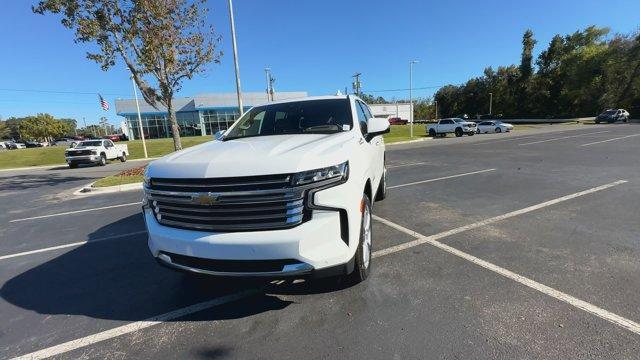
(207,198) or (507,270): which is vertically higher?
(207,198)

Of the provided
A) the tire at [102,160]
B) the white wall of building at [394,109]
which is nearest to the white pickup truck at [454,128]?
the tire at [102,160]

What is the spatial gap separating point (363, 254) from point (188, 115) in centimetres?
6290

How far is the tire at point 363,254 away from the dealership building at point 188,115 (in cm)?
5705

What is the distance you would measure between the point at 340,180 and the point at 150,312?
219 cm

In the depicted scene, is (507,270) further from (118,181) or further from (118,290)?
(118,181)

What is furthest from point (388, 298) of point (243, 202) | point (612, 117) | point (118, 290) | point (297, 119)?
point (612, 117)

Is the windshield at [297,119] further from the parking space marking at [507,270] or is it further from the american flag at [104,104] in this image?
the american flag at [104,104]

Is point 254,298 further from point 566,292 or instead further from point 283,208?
point 566,292

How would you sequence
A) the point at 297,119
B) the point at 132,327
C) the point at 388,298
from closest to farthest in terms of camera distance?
the point at 132,327 → the point at 388,298 → the point at 297,119

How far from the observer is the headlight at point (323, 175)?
2.59m

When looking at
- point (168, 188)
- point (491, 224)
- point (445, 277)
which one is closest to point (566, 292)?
point (445, 277)

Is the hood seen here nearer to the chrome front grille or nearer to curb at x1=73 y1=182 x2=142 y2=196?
the chrome front grille

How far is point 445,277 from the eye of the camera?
354 centimetres

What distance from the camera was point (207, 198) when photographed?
2.62m
